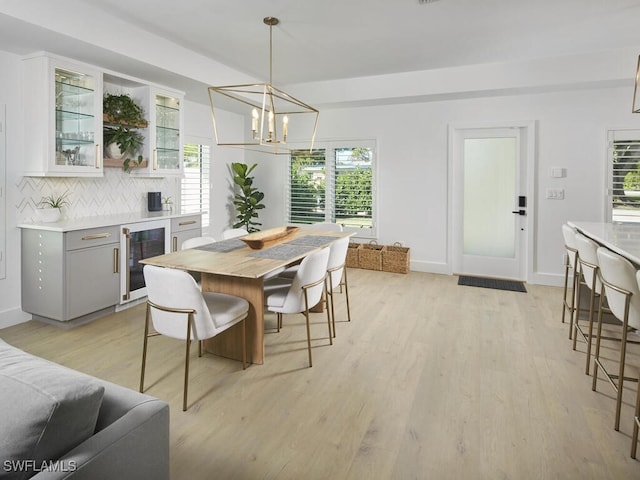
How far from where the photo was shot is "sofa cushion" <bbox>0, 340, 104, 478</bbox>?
908mm

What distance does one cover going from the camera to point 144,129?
4527 mm

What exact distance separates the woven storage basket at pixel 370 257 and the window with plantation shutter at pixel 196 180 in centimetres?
245

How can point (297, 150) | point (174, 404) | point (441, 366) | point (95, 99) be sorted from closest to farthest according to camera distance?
point (174, 404)
point (441, 366)
point (95, 99)
point (297, 150)

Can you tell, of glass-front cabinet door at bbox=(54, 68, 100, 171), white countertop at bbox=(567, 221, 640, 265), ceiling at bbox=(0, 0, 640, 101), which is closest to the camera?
white countertop at bbox=(567, 221, 640, 265)

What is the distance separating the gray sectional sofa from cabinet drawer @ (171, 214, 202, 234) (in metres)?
3.64

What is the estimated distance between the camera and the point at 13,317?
376 centimetres

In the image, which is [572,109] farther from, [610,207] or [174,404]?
[174,404]

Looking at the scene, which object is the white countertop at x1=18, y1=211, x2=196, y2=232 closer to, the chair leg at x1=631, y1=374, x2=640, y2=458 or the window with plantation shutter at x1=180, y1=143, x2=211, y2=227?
the window with plantation shutter at x1=180, y1=143, x2=211, y2=227

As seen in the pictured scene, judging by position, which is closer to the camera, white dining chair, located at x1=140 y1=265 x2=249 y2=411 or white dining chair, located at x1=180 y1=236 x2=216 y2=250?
white dining chair, located at x1=140 y1=265 x2=249 y2=411

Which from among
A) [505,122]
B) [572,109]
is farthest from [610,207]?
[505,122]

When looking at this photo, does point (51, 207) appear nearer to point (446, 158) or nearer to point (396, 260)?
point (396, 260)

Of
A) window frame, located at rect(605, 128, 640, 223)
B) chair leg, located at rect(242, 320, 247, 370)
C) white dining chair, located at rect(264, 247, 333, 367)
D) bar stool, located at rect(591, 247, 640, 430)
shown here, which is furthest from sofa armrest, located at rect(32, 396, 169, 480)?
window frame, located at rect(605, 128, 640, 223)

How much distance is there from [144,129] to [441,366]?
3893 millimetres

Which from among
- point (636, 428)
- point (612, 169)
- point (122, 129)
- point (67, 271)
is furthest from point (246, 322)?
point (612, 169)
